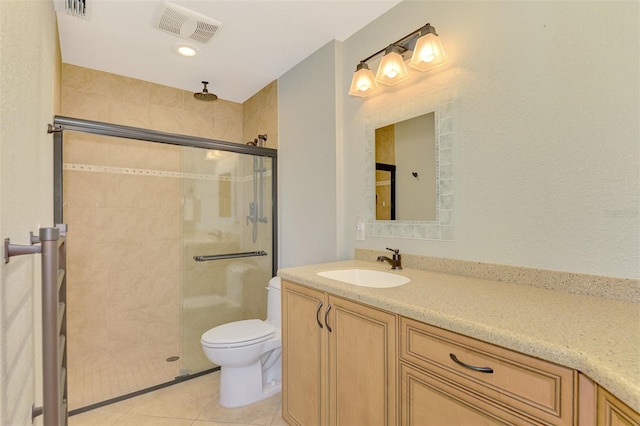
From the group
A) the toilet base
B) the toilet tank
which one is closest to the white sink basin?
the toilet tank

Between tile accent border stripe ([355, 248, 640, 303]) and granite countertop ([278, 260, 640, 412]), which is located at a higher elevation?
tile accent border stripe ([355, 248, 640, 303])

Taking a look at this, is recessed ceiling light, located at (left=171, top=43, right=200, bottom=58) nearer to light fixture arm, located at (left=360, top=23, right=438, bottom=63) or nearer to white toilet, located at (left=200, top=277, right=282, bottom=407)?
light fixture arm, located at (left=360, top=23, right=438, bottom=63)

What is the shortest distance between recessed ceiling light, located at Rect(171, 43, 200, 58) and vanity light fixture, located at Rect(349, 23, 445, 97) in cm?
121

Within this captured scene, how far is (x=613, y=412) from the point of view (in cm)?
62

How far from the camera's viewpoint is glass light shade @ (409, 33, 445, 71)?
5.03 ft

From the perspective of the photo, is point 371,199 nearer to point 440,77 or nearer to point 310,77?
point 440,77

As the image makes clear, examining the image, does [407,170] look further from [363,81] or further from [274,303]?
[274,303]

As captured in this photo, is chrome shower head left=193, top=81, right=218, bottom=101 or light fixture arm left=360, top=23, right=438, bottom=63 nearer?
light fixture arm left=360, top=23, right=438, bottom=63

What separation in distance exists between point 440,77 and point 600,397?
1.44m

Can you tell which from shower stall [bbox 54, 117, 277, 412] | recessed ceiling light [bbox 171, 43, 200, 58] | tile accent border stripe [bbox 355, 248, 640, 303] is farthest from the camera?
shower stall [bbox 54, 117, 277, 412]

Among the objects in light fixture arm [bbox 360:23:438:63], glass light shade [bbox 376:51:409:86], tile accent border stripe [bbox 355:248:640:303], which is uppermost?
light fixture arm [bbox 360:23:438:63]

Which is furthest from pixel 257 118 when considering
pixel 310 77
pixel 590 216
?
pixel 590 216

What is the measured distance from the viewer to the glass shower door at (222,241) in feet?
8.16

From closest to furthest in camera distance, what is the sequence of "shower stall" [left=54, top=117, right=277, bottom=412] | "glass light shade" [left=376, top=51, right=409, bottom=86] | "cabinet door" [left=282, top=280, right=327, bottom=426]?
1. "cabinet door" [left=282, top=280, right=327, bottom=426]
2. "glass light shade" [left=376, top=51, right=409, bottom=86]
3. "shower stall" [left=54, top=117, right=277, bottom=412]
